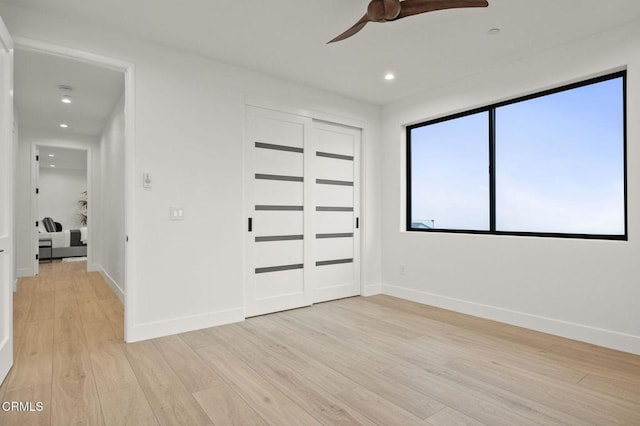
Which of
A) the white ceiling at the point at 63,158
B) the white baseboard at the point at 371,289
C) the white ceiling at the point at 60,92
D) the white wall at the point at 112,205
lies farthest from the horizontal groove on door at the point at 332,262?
the white ceiling at the point at 63,158

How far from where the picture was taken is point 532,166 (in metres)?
3.60

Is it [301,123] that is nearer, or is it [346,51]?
[346,51]

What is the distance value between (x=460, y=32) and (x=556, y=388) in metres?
2.79

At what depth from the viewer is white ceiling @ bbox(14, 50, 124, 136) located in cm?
352

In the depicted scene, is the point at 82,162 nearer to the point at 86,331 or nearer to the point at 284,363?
the point at 86,331

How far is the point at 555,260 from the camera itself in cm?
330

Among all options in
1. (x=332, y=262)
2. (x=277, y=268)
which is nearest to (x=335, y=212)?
(x=332, y=262)

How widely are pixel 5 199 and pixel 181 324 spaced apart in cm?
167

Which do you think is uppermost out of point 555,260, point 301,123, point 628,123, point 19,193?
point 301,123

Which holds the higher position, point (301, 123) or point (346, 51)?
point (346, 51)

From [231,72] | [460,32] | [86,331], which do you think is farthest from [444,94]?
[86,331]

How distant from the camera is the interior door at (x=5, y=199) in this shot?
Result: 7.73 feet

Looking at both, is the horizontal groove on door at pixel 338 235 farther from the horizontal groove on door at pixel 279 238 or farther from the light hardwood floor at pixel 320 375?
the light hardwood floor at pixel 320 375

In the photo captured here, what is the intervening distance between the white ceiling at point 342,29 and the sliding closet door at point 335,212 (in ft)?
3.16
